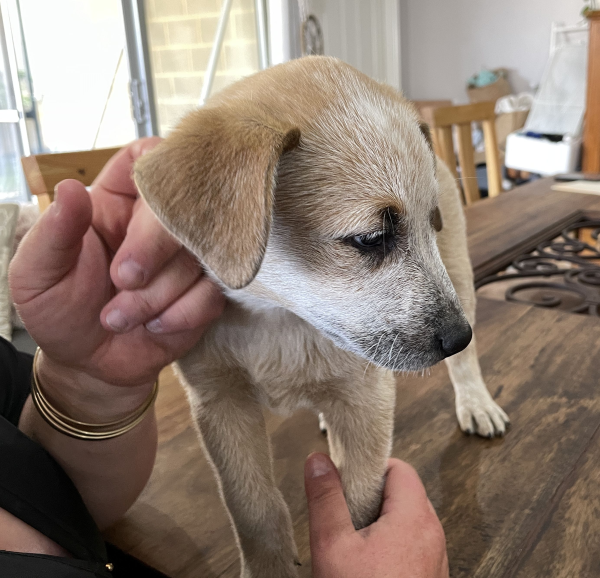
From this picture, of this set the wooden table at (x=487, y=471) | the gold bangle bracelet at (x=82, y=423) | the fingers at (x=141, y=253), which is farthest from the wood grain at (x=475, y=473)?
the fingers at (x=141, y=253)

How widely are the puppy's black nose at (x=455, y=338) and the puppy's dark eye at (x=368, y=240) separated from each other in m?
0.12

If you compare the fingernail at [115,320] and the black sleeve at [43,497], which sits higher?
the fingernail at [115,320]

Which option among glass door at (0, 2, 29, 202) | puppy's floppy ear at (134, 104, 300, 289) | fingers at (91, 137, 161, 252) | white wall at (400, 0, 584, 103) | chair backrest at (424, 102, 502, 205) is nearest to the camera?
puppy's floppy ear at (134, 104, 300, 289)

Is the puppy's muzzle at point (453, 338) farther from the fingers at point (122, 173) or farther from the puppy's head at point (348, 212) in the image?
the fingers at point (122, 173)

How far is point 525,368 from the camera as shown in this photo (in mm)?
1018

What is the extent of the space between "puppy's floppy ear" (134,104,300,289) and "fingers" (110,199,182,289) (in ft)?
0.21

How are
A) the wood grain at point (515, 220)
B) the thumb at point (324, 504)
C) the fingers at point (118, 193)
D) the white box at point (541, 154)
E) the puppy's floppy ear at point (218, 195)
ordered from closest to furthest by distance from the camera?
the puppy's floppy ear at point (218, 195), the thumb at point (324, 504), the fingers at point (118, 193), the wood grain at point (515, 220), the white box at point (541, 154)

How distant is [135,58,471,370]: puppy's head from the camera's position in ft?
1.97

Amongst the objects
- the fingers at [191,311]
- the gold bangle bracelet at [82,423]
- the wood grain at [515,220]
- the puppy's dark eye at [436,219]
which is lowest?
the wood grain at [515,220]

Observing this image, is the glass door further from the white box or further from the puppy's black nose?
the white box

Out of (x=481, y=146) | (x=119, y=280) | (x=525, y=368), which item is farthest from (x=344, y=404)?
(x=481, y=146)

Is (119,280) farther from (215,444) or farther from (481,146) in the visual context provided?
(481,146)

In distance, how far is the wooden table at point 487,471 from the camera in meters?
0.64

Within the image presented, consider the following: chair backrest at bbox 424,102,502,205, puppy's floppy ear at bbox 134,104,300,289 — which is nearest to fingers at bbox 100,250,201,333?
puppy's floppy ear at bbox 134,104,300,289
